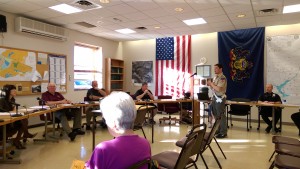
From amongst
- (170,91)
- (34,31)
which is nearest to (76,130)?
(34,31)

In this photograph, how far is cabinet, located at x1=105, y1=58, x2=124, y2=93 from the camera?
8.13 metres

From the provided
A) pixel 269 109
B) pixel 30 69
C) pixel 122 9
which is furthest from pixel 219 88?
pixel 30 69

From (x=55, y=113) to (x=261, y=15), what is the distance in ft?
17.2

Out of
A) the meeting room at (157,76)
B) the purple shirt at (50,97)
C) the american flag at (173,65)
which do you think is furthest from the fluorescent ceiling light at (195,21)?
the purple shirt at (50,97)

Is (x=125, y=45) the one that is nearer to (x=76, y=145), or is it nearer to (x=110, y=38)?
(x=110, y=38)

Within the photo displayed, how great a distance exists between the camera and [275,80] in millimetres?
6367

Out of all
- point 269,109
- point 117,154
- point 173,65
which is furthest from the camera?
point 173,65

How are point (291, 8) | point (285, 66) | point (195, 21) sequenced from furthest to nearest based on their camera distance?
1. point (285, 66)
2. point (195, 21)
3. point (291, 8)

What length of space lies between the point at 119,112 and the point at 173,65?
22.3ft

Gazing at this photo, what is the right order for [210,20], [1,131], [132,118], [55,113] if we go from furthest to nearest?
[210,20], [55,113], [1,131], [132,118]

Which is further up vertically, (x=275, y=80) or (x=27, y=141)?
(x=275, y=80)

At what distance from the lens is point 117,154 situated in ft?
3.84

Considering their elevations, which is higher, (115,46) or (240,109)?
(115,46)

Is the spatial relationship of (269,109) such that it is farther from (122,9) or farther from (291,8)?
(122,9)
